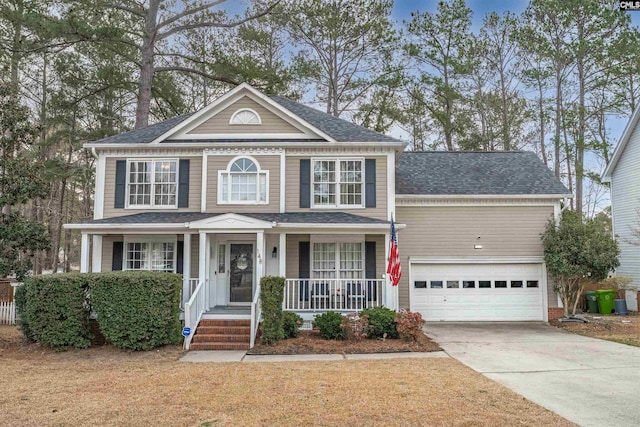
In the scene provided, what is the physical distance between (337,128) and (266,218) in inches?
151

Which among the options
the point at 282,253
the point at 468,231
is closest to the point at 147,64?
the point at 282,253

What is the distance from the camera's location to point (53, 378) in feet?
25.5

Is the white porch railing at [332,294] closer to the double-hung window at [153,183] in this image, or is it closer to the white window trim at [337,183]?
the white window trim at [337,183]

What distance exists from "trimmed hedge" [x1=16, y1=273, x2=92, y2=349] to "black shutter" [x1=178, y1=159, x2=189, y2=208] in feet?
13.2

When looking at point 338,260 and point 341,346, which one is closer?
point 341,346

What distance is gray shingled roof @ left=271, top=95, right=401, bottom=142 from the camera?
13.5m

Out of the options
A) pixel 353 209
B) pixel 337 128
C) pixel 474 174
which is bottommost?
pixel 353 209

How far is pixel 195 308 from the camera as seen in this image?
443 inches

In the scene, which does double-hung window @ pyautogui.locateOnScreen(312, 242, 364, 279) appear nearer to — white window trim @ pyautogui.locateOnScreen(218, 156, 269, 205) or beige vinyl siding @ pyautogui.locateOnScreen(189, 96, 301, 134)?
white window trim @ pyautogui.locateOnScreen(218, 156, 269, 205)

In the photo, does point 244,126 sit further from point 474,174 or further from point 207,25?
point 207,25

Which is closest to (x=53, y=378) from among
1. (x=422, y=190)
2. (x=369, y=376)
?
(x=369, y=376)

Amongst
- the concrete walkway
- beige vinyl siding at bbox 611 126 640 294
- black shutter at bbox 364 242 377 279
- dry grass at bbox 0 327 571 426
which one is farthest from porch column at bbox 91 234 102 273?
beige vinyl siding at bbox 611 126 640 294

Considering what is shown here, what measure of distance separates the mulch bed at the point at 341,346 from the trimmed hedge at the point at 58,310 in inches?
152

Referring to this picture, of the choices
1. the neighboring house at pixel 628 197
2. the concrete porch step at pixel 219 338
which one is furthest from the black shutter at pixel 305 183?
the neighboring house at pixel 628 197
